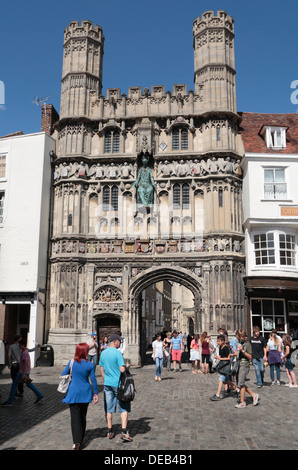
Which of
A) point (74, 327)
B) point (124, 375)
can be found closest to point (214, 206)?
point (74, 327)

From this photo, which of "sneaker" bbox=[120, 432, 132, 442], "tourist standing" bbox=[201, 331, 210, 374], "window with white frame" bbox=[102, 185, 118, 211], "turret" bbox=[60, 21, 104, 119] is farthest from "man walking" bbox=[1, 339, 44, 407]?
"turret" bbox=[60, 21, 104, 119]

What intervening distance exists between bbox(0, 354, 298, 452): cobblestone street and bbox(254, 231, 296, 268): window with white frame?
897cm

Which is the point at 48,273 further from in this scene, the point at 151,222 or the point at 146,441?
the point at 146,441

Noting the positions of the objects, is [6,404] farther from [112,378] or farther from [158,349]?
[158,349]

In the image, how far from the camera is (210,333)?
21250 millimetres

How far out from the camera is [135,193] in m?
23.8

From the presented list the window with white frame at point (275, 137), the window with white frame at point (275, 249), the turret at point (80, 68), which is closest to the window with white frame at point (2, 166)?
the turret at point (80, 68)

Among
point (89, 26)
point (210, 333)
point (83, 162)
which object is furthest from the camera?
point (89, 26)

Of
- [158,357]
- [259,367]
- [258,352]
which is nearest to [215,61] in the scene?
[158,357]

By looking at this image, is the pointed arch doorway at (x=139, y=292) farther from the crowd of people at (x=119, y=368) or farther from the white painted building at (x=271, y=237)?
the white painted building at (x=271, y=237)

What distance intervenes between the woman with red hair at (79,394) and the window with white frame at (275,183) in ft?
56.3

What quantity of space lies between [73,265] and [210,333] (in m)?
8.16

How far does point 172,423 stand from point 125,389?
218cm

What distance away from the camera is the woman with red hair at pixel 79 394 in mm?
7133
